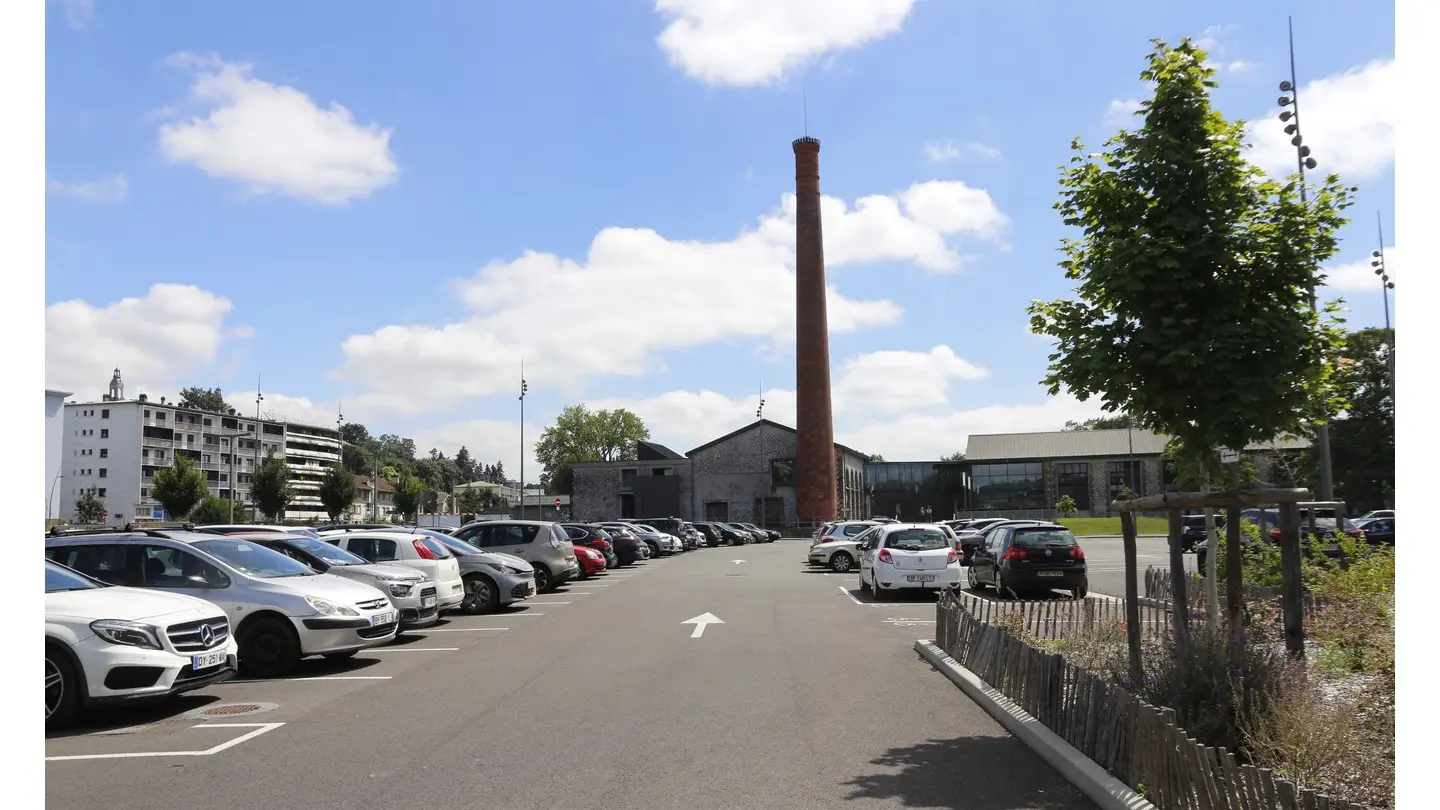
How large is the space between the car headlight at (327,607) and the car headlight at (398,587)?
2.79 meters

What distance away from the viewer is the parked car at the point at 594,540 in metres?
32.2

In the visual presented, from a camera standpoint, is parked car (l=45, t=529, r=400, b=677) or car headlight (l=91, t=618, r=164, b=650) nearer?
car headlight (l=91, t=618, r=164, b=650)

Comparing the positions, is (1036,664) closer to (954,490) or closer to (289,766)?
(289,766)

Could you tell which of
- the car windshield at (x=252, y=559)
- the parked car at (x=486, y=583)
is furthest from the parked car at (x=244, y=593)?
the parked car at (x=486, y=583)

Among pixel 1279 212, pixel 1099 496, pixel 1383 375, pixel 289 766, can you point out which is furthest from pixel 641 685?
pixel 1099 496

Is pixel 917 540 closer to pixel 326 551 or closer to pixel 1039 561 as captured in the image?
pixel 1039 561

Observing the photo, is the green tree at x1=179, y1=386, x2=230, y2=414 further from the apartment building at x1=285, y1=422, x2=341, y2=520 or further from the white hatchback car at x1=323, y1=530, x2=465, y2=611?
the white hatchback car at x1=323, y1=530, x2=465, y2=611

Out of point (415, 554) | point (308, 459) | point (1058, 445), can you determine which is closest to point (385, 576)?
point (415, 554)

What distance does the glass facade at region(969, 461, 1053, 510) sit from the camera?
297ft

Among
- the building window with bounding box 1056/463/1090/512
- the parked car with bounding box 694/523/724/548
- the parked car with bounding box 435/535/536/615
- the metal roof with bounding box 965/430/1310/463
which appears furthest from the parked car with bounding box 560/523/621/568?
the building window with bounding box 1056/463/1090/512

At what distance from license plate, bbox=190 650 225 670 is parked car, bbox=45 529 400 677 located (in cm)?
195

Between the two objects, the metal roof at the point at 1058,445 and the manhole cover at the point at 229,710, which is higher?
the metal roof at the point at 1058,445

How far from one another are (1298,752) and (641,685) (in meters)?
6.18

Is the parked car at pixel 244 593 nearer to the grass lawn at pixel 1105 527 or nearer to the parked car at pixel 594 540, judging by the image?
the parked car at pixel 594 540
